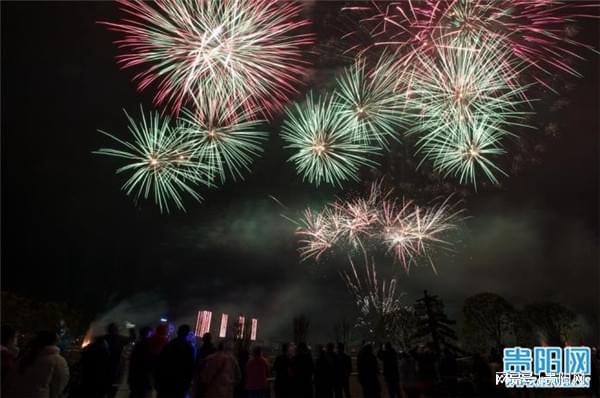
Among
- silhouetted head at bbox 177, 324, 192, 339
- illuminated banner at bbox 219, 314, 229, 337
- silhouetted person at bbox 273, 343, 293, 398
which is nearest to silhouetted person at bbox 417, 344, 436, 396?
silhouetted person at bbox 273, 343, 293, 398

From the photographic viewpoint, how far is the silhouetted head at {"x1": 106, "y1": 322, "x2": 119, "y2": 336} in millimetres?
7486

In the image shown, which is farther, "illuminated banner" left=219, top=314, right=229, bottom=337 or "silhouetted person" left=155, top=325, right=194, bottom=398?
"illuminated banner" left=219, top=314, right=229, bottom=337

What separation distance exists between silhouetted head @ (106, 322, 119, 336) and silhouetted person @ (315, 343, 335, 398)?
4977mm

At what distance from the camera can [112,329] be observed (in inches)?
298

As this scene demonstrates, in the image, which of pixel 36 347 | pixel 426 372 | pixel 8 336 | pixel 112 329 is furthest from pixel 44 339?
pixel 426 372

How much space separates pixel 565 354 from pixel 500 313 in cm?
6381

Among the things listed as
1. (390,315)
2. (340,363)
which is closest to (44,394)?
(340,363)

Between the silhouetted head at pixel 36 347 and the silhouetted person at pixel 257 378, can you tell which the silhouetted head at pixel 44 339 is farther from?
the silhouetted person at pixel 257 378

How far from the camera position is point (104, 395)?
276 inches

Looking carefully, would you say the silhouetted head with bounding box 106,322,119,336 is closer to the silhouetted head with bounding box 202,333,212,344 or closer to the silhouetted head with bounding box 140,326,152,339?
the silhouetted head with bounding box 140,326,152,339

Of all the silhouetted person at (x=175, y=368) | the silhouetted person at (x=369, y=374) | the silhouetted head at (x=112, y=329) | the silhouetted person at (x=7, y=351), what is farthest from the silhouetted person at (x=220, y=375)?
the silhouetted person at (x=369, y=374)

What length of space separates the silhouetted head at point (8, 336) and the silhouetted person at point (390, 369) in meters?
8.38

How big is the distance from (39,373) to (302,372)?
5016 mm

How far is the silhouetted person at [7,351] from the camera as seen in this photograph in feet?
20.0
